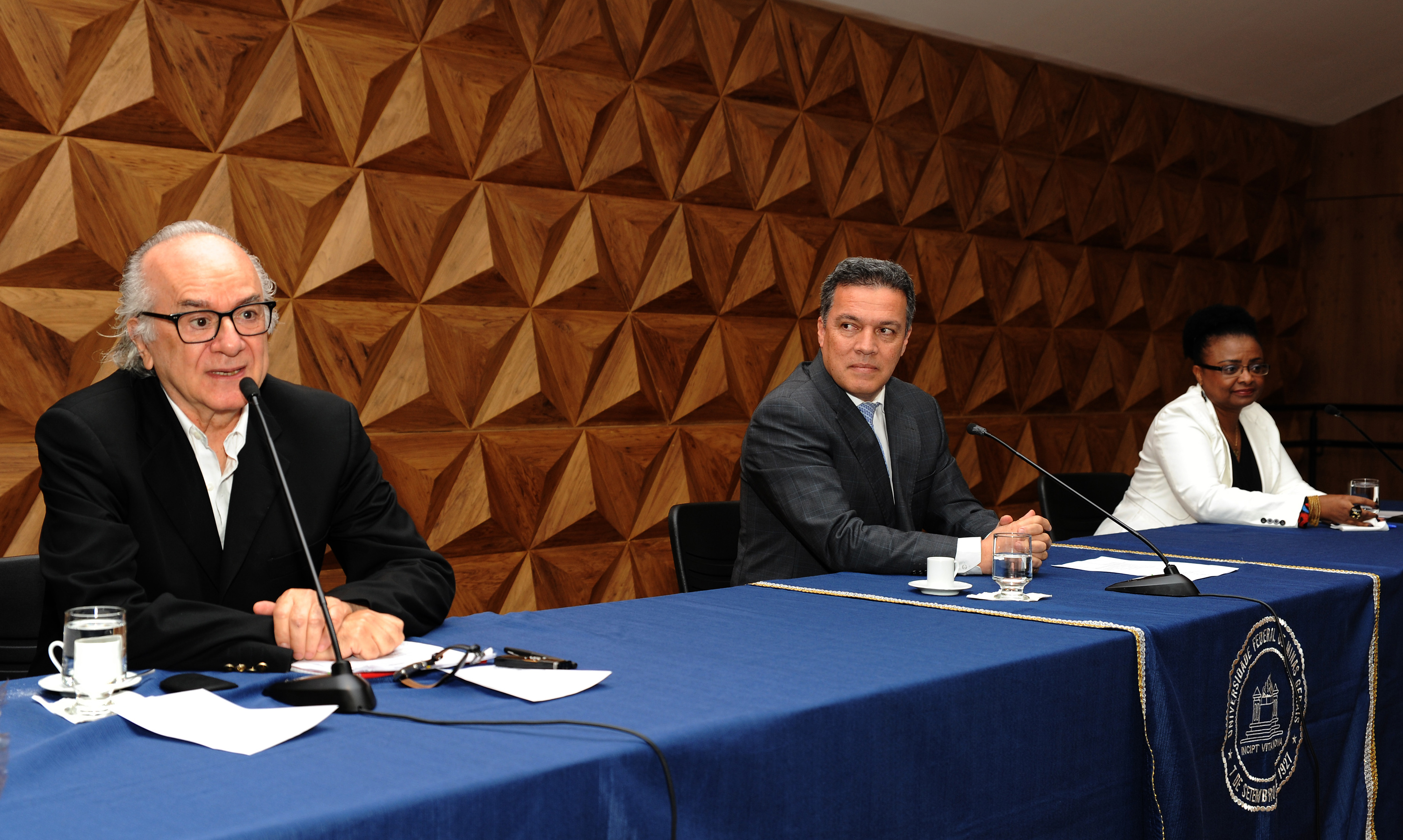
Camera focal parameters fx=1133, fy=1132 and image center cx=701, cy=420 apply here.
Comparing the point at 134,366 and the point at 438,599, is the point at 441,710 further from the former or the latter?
the point at 134,366

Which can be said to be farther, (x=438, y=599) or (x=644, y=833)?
(x=438, y=599)

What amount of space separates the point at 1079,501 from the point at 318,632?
302 centimetres

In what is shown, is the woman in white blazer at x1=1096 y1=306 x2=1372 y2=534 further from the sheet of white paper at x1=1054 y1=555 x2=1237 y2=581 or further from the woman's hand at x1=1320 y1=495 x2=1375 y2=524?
the sheet of white paper at x1=1054 y1=555 x2=1237 y2=581

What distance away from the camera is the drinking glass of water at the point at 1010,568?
2143 millimetres

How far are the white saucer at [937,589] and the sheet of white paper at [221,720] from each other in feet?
4.15

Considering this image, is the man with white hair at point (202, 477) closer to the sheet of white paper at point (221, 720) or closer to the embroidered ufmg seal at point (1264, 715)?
the sheet of white paper at point (221, 720)

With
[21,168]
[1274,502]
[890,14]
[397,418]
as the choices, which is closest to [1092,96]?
[890,14]

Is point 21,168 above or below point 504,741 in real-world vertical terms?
above

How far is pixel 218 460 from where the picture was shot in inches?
80.6

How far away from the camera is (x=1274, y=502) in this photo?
3494 mm

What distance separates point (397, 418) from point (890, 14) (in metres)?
2.99

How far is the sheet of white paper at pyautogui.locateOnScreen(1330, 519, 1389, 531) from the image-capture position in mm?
3373

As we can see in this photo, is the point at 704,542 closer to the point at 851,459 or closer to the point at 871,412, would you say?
the point at 851,459

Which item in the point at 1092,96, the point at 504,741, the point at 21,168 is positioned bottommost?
the point at 504,741
